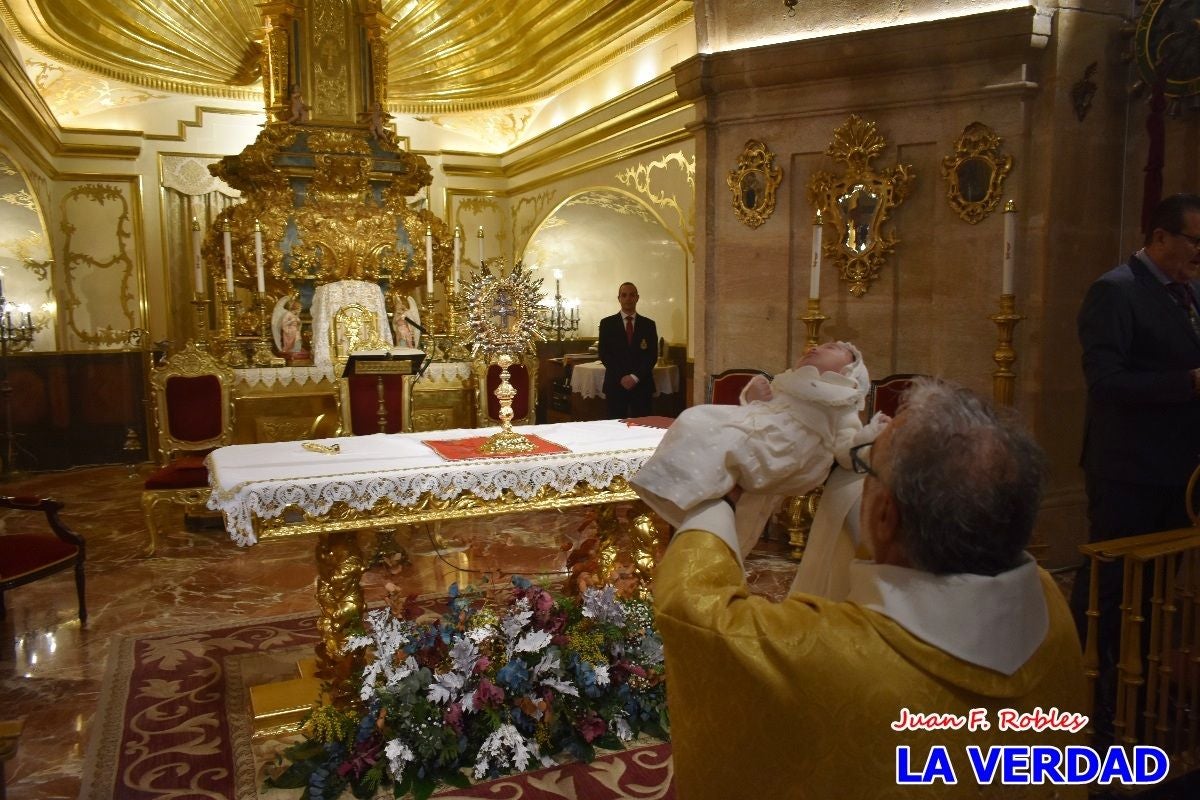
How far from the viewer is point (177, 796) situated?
112 inches

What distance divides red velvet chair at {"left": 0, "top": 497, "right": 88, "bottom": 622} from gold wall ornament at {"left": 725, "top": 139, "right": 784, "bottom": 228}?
4453 millimetres

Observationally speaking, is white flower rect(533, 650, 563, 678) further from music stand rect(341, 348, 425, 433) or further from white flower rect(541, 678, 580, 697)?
music stand rect(341, 348, 425, 433)

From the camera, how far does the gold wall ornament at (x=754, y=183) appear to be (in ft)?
18.9

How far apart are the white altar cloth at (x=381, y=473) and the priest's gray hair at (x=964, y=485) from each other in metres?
2.27

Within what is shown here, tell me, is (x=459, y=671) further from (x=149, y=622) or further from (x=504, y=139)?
(x=504, y=139)

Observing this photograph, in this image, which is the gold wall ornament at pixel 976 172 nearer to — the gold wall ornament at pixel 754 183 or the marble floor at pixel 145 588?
the gold wall ornament at pixel 754 183

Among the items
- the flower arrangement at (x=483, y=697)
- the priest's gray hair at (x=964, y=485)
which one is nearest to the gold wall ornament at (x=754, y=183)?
the flower arrangement at (x=483, y=697)

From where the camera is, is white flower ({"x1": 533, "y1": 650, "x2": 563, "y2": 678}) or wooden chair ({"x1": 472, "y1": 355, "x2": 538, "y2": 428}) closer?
white flower ({"x1": 533, "y1": 650, "x2": 563, "y2": 678})

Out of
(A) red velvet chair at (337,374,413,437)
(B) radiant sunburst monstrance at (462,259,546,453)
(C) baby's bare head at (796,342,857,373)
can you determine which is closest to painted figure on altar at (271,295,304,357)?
(A) red velvet chair at (337,374,413,437)

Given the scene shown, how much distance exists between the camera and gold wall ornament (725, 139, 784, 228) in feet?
18.9

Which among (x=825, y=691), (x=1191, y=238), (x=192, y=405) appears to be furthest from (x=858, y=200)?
(x=192, y=405)

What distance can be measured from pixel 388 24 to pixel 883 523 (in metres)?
9.36

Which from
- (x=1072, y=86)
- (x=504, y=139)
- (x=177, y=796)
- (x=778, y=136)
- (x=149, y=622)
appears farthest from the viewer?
(x=504, y=139)

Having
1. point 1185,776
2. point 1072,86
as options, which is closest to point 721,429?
point 1185,776
